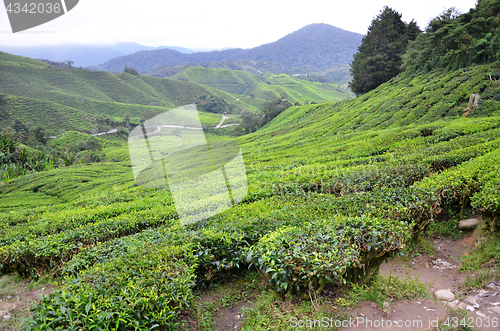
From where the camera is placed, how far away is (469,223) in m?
6.70

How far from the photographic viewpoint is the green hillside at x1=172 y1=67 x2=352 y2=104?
488 feet

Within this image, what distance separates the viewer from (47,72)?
127562mm

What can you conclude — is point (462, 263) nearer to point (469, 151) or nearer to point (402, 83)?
point (469, 151)

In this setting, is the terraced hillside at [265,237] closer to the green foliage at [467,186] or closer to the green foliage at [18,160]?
the green foliage at [467,186]

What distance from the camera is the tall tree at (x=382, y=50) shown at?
3959cm

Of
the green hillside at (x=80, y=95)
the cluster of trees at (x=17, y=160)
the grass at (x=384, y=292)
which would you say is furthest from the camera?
the green hillside at (x=80, y=95)

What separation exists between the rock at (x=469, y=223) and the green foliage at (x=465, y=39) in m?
20.1

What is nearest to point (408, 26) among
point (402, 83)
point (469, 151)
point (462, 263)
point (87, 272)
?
point (402, 83)

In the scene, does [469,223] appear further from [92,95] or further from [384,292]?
[92,95]

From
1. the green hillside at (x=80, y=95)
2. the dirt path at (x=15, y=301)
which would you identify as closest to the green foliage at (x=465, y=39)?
the dirt path at (x=15, y=301)

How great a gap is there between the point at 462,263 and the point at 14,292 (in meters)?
9.93
